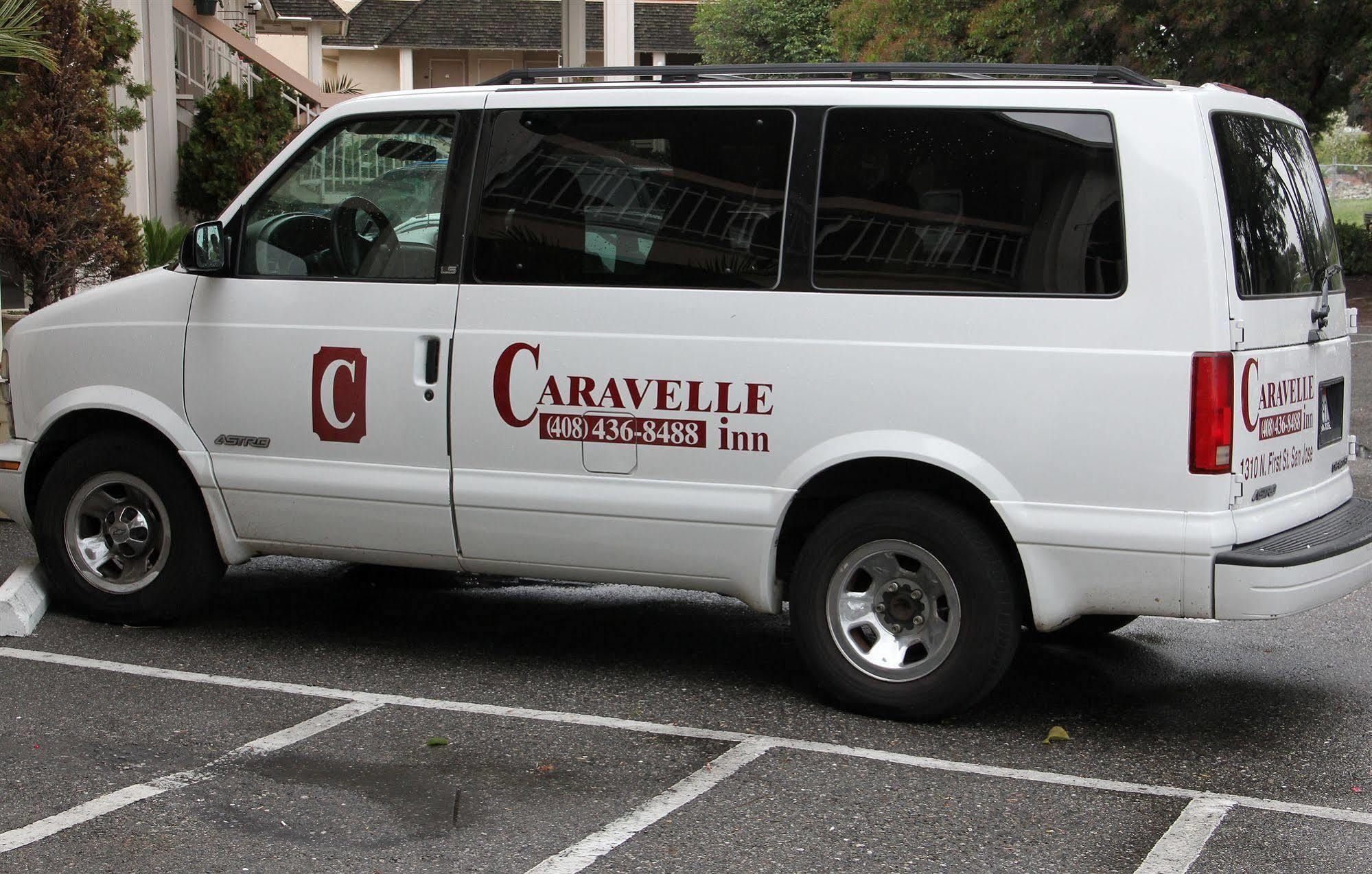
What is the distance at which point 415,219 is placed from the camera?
6062 mm

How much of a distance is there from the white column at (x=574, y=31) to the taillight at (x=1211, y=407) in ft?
47.7

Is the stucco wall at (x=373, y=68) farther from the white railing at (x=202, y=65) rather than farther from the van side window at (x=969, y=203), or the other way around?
the van side window at (x=969, y=203)

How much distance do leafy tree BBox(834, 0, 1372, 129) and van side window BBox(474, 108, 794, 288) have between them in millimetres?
20610

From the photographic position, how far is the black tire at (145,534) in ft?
21.3

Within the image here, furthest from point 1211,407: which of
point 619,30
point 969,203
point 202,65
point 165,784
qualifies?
point 619,30

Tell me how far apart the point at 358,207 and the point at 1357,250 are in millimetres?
26440

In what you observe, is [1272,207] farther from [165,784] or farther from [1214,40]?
[1214,40]

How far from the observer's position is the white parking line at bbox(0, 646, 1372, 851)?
478 cm

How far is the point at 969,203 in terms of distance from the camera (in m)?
5.33

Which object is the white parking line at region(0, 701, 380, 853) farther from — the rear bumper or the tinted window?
the tinted window

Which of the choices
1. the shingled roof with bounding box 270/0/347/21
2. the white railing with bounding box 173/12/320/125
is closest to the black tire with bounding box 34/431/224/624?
the white railing with bounding box 173/12/320/125

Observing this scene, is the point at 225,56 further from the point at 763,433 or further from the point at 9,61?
the point at 763,433

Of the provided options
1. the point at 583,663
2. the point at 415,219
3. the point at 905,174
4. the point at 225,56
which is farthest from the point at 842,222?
the point at 225,56

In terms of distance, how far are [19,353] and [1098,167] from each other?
4.47 meters
